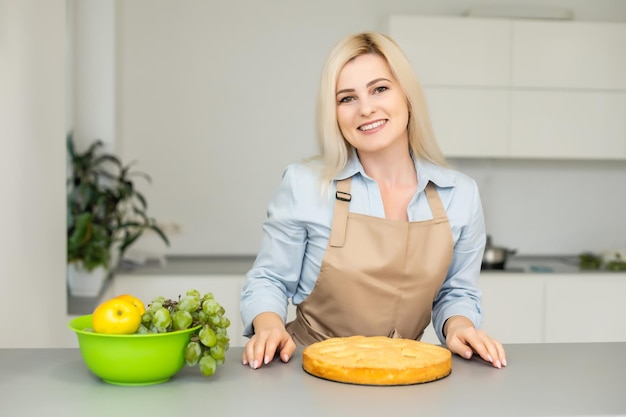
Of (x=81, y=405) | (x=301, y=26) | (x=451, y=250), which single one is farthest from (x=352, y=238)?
(x=301, y=26)

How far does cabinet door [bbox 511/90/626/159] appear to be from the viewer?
4527 mm

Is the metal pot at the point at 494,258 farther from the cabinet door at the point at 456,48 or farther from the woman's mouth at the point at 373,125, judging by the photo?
the woman's mouth at the point at 373,125

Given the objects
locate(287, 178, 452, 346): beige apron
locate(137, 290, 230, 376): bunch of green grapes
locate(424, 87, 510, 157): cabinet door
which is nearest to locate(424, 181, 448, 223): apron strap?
locate(287, 178, 452, 346): beige apron

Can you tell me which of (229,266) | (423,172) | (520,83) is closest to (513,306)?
(520,83)

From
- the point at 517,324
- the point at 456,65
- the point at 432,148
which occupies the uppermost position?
the point at 456,65

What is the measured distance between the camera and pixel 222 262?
15.1ft

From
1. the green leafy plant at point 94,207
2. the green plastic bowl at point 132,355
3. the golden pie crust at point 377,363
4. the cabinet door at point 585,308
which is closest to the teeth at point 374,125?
the golden pie crust at point 377,363

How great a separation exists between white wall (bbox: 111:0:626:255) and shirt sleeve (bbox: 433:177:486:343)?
2621mm

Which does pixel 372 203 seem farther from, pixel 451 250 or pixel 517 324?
pixel 517 324

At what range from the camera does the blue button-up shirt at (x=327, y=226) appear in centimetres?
211

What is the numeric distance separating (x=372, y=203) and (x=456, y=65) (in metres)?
2.50

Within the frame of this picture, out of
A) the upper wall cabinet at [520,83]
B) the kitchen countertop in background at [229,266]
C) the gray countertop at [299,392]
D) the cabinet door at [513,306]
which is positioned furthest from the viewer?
the upper wall cabinet at [520,83]

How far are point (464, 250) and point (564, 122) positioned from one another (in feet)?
8.75

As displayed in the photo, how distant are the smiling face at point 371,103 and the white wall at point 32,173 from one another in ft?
2.90
